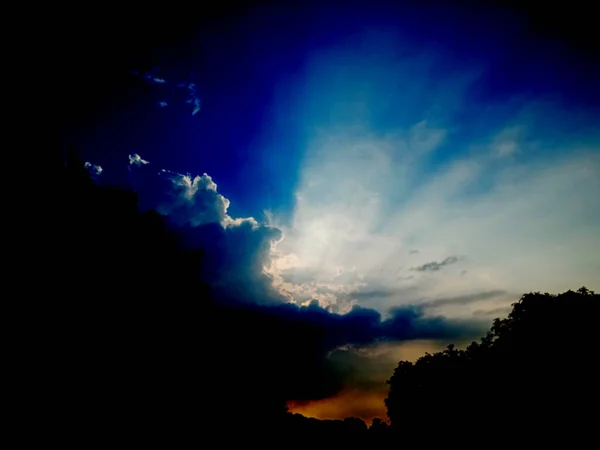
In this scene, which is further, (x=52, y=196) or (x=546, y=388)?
(x=546, y=388)

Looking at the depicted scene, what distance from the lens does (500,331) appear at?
3228 centimetres

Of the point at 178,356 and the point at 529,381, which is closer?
the point at 178,356

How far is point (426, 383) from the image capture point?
4162 centimetres

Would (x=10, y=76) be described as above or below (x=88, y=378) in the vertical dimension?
above

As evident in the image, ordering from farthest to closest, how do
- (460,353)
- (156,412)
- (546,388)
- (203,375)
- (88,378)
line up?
(460,353) < (546,388) < (203,375) < (156,412) < (88,378)

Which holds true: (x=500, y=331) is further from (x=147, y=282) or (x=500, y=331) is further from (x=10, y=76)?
(x=10, y=76)

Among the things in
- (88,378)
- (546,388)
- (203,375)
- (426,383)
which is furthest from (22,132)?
(426,383)

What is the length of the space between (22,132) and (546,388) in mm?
41770

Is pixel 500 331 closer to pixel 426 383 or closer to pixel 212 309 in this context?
pixel 426 383

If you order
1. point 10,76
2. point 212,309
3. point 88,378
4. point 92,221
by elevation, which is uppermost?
point 10,76

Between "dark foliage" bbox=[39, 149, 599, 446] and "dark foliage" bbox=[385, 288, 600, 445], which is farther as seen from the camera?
"dark foliage" bbox=[385, 288, 600, 445]

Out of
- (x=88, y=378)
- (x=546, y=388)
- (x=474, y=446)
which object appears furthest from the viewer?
(x=474, y=446)

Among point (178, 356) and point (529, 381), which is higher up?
point (178, 356)

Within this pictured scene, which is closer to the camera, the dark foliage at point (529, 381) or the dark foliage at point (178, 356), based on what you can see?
the dark foliage at point (178, 356)
